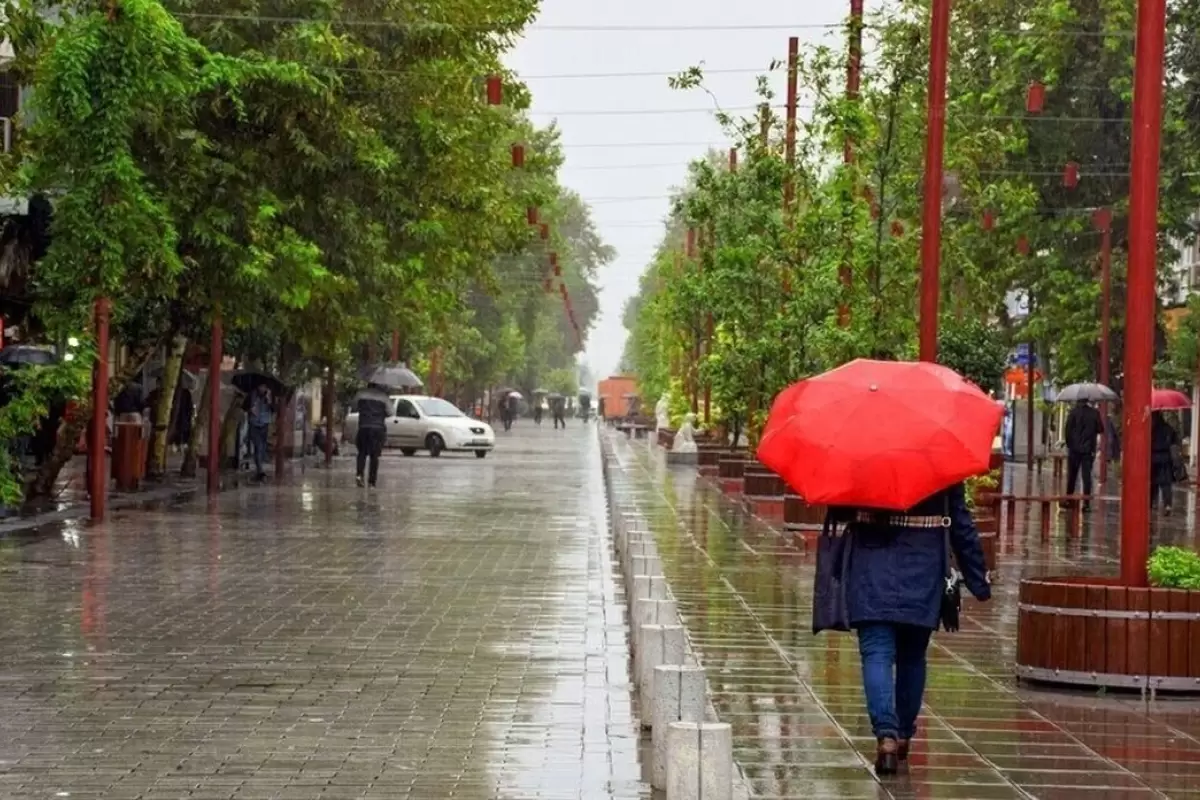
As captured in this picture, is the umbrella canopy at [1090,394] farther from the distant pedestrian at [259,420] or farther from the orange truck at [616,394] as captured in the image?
the orange truck at [616,394]

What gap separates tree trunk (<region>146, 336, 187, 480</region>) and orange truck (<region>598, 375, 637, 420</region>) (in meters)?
122

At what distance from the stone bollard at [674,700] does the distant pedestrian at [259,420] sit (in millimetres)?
31820

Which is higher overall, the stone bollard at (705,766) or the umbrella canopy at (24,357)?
the umbrella canopy at (24,357)

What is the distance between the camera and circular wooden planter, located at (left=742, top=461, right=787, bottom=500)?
3450cm

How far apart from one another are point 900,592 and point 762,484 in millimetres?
24966

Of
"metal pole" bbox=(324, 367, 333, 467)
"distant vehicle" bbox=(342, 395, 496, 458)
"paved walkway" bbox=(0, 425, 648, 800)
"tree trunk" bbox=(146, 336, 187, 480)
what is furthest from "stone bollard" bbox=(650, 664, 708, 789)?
"distant vehicle" bbox=(342, 395, 496, 458)

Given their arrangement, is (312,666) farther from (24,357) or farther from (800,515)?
(24,357)

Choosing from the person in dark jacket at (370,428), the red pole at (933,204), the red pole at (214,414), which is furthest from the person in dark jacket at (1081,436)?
the red pole at (933,204)

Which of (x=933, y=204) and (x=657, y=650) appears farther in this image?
(x=933, y=204)

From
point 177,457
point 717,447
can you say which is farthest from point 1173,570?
point 177,457

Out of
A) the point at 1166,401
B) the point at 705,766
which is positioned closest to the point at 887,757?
the point at 705,766

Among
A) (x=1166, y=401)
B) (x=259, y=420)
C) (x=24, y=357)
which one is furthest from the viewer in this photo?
(x=259, y=420)

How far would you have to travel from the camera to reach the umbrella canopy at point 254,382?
42031mm

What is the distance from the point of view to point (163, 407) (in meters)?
38.7
